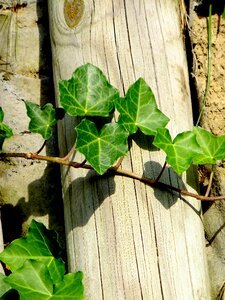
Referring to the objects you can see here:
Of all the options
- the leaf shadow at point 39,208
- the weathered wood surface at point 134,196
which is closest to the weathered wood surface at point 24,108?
the leaf shadow at point 39,208

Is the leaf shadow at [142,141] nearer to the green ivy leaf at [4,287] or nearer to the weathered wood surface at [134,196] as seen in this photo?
the weathered wood surface at [134,196]

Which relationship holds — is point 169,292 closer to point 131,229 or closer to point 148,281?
point 148,281

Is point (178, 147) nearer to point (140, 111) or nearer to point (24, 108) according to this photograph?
point (140, 111)

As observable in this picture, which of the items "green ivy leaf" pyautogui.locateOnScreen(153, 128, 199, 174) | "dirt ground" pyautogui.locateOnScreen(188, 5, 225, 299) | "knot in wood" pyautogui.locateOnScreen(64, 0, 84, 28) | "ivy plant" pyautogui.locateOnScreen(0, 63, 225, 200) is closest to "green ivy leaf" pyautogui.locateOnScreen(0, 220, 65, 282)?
"ivy plant" pyautogui.locateOnScreen(0, 63, 225, 200)

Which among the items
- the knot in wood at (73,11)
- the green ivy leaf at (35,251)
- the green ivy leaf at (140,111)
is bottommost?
the green ivy leaf at (35,251)

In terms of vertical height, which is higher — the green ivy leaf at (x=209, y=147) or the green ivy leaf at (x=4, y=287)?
the green ivy leaf at (x=209, y=147)

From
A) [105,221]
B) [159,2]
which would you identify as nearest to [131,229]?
[105,221]

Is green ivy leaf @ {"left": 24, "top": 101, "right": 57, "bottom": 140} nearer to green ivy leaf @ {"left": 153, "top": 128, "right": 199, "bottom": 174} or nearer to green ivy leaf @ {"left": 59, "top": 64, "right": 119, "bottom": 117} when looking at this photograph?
green ivy leaf @ {"left": 59, "top": 64, "right": 119, "bottom": 117}
